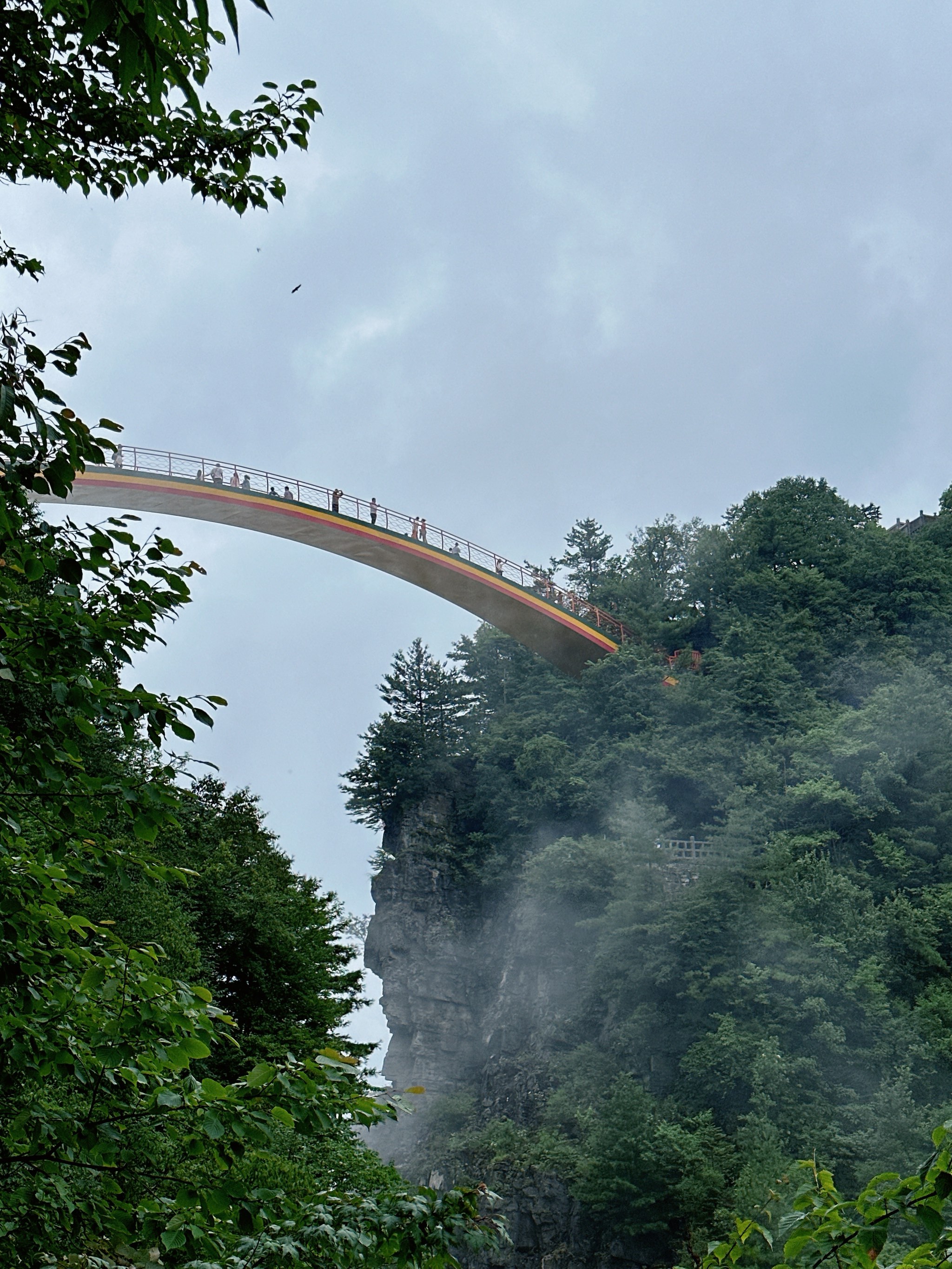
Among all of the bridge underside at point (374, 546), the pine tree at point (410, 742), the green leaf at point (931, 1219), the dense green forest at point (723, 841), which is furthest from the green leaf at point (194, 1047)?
the pine tree at point (410, 742)

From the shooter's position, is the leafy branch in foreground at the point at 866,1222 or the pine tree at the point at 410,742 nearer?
the leafy branch in foreground at the point at 866,1222

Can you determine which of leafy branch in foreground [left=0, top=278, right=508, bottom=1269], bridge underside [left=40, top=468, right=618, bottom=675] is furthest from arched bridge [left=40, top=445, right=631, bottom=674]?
leafy branch in foreground [left=0, top=278, right=508, bottom=1269]

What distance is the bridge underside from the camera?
27703mm

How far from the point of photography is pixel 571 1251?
25.0m

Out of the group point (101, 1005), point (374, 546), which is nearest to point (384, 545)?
point (374, 546)

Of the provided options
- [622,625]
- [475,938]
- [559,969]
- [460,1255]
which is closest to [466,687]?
[622,625]

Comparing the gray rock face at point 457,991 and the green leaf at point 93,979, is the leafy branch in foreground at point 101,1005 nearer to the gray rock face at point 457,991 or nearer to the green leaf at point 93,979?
the green leaf at point 93,979

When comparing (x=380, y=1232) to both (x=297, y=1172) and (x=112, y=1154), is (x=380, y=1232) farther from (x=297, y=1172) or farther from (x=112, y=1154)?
(x=297, y=1172)

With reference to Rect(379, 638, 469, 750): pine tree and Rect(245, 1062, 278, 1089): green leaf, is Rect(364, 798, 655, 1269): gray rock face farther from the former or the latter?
Rect(245, 1062, 278, 1089): green leaf

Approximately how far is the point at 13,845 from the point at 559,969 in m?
29.2

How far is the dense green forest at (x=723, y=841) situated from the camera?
958 inches

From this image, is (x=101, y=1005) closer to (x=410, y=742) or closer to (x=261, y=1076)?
(x=261, y=1076)

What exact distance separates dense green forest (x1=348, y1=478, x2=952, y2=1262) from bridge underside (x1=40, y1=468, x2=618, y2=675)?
54.9 inches

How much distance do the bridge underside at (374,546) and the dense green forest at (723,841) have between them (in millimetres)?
1394
